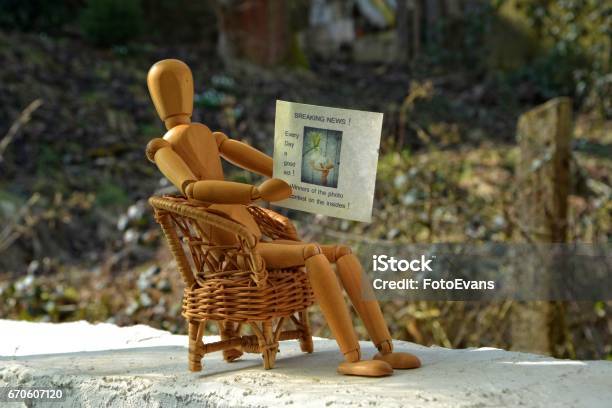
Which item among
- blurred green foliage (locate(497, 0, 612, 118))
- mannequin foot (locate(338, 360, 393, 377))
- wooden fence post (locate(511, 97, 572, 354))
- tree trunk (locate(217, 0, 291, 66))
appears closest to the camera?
mannequin foot (locate(338, 360, 393, 377))

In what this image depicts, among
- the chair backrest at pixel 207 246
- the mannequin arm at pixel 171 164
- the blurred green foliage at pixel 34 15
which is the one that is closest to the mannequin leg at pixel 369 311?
the chair backrest at pixel 207 246

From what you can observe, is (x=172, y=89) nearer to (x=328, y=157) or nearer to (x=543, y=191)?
(x=328, y=157)

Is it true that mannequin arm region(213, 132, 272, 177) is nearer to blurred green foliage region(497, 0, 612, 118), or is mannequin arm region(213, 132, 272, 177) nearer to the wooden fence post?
the wooden fence post

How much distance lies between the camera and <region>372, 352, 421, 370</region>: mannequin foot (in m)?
2.80

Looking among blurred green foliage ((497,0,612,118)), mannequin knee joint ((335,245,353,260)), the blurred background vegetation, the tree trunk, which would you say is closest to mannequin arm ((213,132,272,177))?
mannequin knee joint ((335,245,353,260))

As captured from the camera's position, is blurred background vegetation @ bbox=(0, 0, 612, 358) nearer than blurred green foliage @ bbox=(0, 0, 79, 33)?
Yes

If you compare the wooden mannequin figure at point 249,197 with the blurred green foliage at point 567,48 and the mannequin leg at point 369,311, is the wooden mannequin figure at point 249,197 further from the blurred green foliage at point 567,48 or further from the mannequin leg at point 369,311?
the blurred green foliage at point 567,48

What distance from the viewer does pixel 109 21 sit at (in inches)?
435

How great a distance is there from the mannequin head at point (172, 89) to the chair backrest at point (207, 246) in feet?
0.90

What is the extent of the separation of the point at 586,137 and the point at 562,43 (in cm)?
160

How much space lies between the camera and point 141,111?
30.1ft

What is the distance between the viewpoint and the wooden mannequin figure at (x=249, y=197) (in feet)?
8.91

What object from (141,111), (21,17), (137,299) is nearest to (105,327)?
(137,299)

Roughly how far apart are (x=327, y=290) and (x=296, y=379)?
0.91 feet
